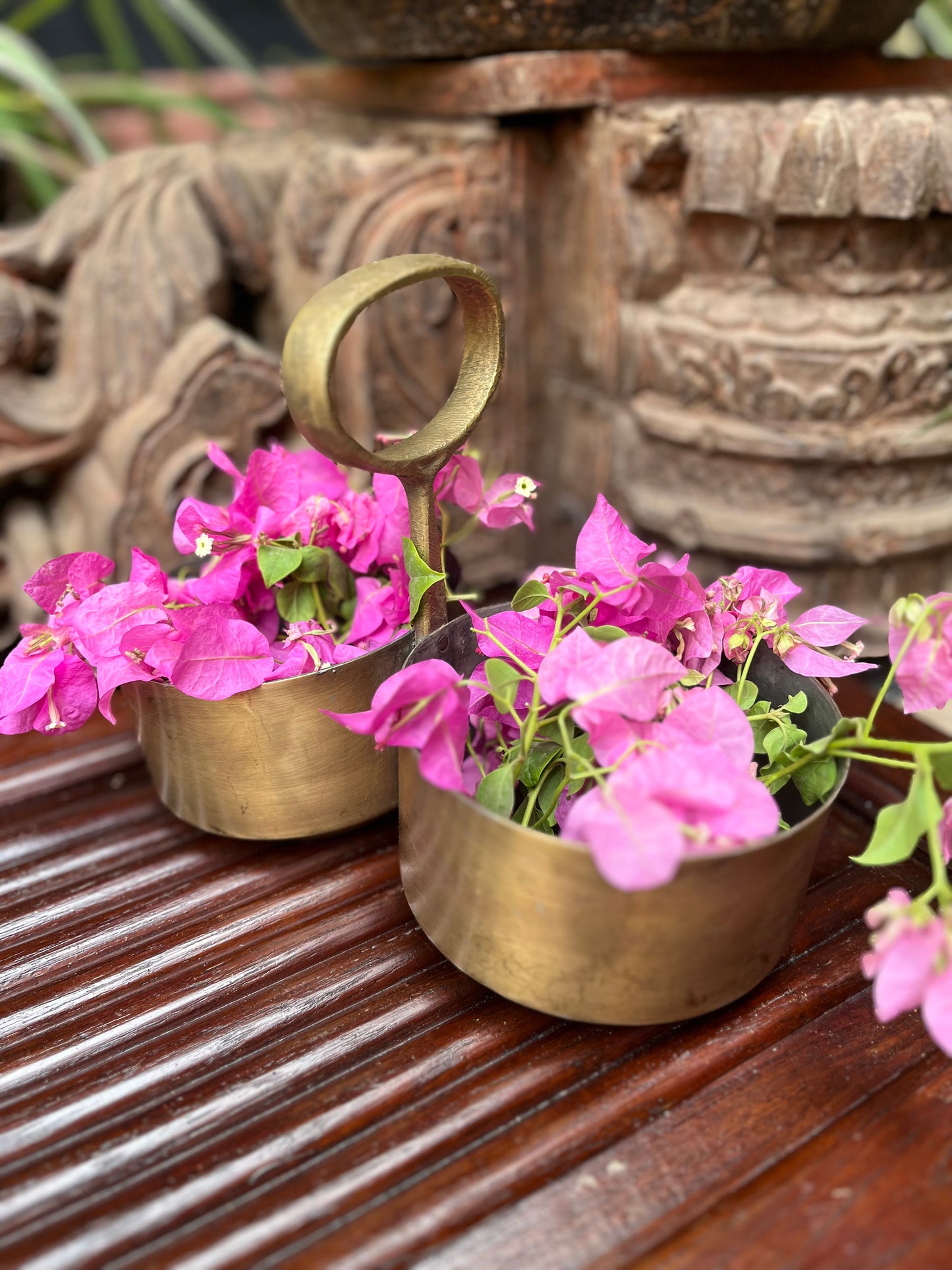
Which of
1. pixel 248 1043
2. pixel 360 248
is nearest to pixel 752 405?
pixel 360 248

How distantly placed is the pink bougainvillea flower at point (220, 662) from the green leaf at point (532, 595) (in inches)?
5.1

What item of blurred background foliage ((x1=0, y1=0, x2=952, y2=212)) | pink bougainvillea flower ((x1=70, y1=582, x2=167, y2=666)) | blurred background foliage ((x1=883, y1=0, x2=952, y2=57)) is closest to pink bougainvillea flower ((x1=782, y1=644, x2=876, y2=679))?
pink bougainvillea flower ((x1=70, y1=582, x2=167, y2=666))

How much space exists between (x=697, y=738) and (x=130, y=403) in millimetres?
708

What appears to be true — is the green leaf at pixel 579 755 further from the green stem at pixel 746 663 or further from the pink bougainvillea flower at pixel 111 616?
the pink bougainvillea flower at pixel 111 616

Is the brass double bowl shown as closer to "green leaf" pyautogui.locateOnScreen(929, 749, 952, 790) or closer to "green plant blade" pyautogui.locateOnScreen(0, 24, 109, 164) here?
"green leaf" pyautogui.locateOnScreen(929, 749, 952, 790)

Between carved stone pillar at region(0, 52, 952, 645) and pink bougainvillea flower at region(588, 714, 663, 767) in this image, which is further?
carved stone pillar at region(0, 52, 952, 645)

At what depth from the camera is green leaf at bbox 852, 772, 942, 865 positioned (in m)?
0.39

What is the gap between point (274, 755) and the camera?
1.73ft

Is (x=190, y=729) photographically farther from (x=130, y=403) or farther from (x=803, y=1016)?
(x=130, y=403)

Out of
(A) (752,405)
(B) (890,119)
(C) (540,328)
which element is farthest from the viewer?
(C) (540,328)

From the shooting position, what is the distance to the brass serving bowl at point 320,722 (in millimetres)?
481

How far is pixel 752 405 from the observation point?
0.87m

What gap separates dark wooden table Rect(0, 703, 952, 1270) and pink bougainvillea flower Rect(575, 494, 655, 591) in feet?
0.67

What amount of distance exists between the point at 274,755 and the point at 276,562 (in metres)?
0.10
